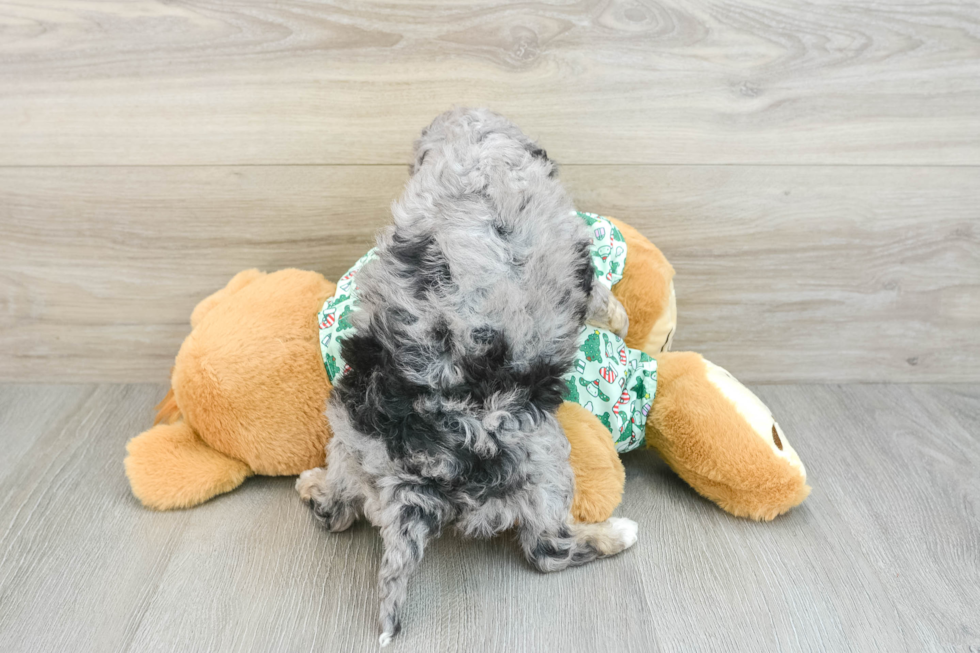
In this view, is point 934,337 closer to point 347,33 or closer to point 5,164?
point 347,33

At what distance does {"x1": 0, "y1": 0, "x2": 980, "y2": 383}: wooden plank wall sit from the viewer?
1120 millimetres

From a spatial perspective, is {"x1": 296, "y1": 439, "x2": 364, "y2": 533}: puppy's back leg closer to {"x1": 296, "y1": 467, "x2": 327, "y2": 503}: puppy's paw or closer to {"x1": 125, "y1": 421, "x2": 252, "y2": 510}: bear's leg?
{"x1": 296, "y1": 467, "x2": 327, "y2": 503}: puppy's paw

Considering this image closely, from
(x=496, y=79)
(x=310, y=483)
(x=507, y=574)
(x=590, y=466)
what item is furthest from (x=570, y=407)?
(x=496, y=79)

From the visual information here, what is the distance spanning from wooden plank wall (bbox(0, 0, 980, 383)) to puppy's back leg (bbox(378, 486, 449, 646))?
55 centimetres

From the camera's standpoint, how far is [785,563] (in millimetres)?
946

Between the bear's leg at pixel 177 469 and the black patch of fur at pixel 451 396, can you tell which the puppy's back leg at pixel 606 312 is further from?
the bear's leg at pixel 177 469

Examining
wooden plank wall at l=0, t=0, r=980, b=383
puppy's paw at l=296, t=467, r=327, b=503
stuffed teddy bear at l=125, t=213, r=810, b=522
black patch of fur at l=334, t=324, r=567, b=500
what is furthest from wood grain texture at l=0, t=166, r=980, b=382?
black patch of fur at l=334, t=324, r=567, b=500

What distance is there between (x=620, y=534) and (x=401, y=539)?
313 millimetres

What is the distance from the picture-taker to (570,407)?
0.98 m

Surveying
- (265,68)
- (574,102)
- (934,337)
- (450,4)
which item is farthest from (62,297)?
(934,337)

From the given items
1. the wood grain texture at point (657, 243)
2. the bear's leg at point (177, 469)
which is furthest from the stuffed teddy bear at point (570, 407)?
the wood grain texture at point (657, 243)

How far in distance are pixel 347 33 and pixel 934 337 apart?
3.87 feet

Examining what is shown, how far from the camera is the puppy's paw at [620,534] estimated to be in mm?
940

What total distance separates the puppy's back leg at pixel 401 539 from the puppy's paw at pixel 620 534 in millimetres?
258
